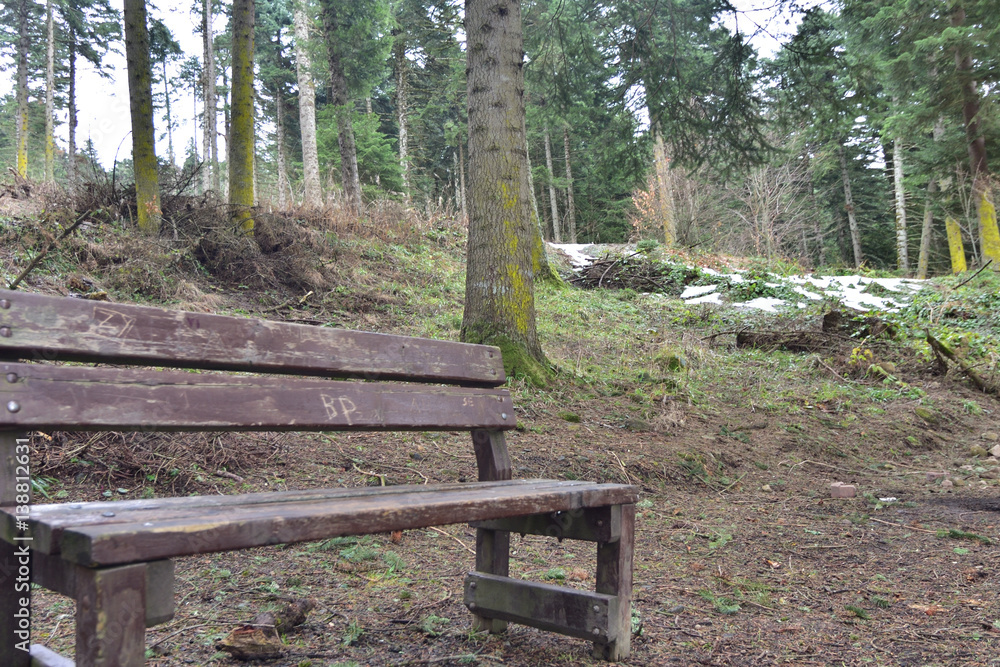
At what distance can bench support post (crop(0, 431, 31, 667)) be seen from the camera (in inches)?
58.0

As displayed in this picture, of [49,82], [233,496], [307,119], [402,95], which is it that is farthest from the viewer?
[49,82]

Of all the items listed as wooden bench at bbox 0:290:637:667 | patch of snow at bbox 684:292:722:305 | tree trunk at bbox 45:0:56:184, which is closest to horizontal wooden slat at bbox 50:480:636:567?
wooden bench at bbox 0:290:637:667

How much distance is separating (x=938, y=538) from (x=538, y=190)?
2989 centimetres

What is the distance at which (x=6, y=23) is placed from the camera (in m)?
26.9

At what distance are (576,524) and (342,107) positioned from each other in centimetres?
1266

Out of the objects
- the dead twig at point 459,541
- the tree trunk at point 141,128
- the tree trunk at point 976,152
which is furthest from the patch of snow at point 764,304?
the tree trunk at point 141,128

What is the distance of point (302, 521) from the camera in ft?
4.66

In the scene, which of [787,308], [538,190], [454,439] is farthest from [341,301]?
[538,190]

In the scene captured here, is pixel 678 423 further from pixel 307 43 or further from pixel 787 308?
pixel 307 43

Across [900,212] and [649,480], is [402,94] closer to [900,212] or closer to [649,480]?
[900,212]

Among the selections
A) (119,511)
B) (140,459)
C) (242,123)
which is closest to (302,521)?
(119,511)

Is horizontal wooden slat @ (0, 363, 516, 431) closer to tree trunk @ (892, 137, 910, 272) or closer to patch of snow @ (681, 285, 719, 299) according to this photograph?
patch of snow @ (681, 285, 719, 299)

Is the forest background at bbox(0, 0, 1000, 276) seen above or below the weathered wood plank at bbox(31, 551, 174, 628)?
above

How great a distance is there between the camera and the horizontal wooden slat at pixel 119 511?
49.2 inches
